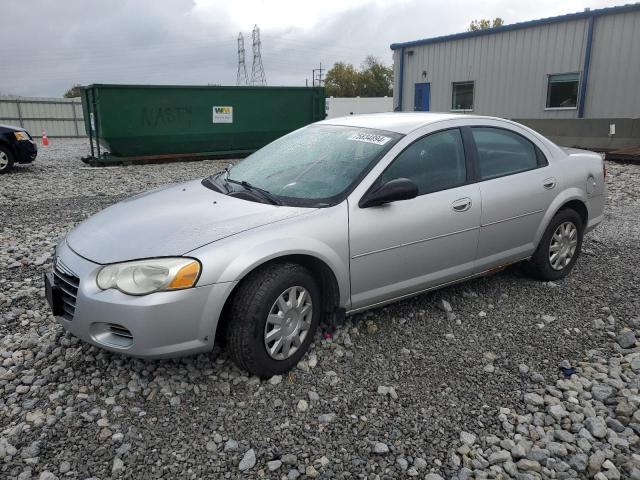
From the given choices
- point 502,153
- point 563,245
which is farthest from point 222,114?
point 563,245

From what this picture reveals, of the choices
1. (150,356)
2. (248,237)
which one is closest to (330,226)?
(248,237)

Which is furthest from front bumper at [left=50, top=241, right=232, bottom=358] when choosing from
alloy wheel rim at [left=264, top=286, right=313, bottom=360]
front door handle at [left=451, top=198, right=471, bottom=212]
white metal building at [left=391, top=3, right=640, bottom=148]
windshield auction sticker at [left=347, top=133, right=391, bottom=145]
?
white metal building at [left=391, top=3, right=640, bottom=148]

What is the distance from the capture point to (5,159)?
1142 centimetres

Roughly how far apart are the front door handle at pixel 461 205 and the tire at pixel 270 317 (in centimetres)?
121

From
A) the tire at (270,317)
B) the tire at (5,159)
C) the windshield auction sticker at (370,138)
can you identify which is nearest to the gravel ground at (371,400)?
the tire at (270,317)

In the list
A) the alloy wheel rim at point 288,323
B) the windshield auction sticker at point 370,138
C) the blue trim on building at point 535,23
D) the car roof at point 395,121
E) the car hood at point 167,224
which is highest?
the blue trim on building at point 535,23

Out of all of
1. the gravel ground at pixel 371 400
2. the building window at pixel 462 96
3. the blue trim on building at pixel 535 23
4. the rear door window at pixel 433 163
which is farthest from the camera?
the building window at pixel 462 96

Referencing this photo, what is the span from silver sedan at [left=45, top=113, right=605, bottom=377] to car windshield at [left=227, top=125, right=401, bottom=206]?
0.01m

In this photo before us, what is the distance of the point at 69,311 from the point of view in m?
3.01

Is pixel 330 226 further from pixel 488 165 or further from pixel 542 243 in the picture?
pixel 542 243

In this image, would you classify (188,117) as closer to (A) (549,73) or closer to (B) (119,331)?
(A) (549,73)

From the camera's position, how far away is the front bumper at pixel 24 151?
11.5 meters

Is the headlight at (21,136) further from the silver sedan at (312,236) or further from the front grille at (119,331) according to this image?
the front grille at (119,331)

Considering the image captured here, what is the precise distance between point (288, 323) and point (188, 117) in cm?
1174
